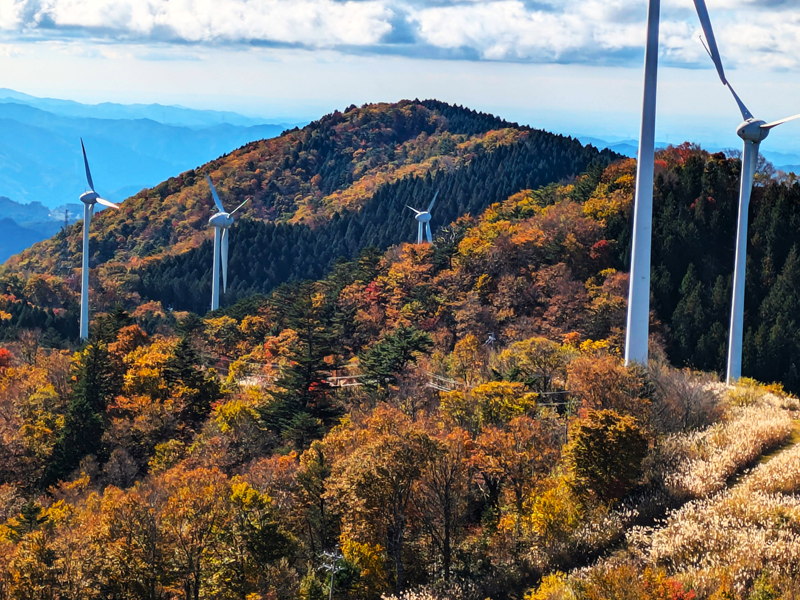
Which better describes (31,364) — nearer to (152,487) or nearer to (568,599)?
(152,487)

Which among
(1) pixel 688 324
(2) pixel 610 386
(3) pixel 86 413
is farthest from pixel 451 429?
(1) pixel 688 324

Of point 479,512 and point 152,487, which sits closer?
point 479,512

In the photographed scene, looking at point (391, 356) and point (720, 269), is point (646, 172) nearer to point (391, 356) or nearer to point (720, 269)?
point (391, 356)

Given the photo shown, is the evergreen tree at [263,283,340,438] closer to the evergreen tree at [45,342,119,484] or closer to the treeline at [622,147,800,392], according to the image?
the evergreen tree at [45,342,119,484]

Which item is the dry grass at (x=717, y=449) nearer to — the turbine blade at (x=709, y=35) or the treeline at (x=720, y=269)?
the turbine blade at (x=709, y=35)

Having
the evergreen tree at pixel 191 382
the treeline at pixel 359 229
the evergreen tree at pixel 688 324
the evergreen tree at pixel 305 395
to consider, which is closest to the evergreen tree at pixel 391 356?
the evergreen tree at pixel 305 395

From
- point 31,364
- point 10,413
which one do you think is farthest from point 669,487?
point 31,364

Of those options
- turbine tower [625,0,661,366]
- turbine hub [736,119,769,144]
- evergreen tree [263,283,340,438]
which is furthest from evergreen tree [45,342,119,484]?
turbine hub [736,119,769,144]

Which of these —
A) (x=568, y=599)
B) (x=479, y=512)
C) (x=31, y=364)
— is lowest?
(x=31, y=364)
